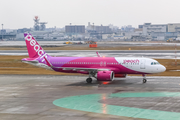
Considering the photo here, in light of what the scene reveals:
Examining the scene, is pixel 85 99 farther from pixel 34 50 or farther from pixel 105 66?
pixel 34 50

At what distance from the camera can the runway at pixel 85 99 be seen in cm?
2628

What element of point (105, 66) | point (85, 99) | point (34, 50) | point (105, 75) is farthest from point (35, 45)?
point (85, 99)

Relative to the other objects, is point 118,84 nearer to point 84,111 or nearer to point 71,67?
point 71,67

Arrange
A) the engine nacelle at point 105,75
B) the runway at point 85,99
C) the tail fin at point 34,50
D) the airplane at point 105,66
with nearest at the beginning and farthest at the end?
the runway at point 85,99 < the engine nacelle at point 105,75 < the airplane at point 105,66 < the tail fin at point 34,50

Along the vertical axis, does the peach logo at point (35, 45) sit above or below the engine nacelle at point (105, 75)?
above

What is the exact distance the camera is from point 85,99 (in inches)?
1318

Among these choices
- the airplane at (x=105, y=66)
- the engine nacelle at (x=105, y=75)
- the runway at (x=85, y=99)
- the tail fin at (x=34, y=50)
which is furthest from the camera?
the tail fin at (x=34, y=50)

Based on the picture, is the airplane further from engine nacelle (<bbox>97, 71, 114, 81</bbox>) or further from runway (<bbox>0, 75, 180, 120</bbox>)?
runway (<bbox>0, 75, 180, 120</bbox>)

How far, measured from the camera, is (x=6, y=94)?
36.9 meters

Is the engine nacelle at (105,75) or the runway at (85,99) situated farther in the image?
the engine nacelle at (105,75)

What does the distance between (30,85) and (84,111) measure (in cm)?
1856

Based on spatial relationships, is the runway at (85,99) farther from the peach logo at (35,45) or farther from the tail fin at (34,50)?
the peach logo at (35,45)

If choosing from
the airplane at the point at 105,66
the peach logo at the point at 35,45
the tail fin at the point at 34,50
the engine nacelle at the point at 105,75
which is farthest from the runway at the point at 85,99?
the peach logo at the point at 35,45

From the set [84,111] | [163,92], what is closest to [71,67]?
[163,92]
